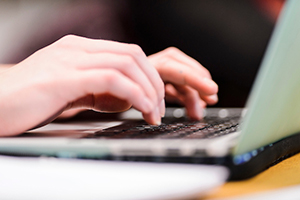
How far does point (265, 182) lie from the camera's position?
9.4 inches

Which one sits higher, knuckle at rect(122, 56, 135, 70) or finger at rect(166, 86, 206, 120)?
knuckle at rect(122, 56, 135, 70)

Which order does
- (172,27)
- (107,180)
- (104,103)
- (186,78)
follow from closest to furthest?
1. (107,180)
2. (104,103)
3. (186,78)
4. (172,27)

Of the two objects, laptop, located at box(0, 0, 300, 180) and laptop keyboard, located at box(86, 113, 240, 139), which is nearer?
laptop, located at box(0, 0, 300, 180)

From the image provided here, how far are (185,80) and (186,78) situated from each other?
1 cm

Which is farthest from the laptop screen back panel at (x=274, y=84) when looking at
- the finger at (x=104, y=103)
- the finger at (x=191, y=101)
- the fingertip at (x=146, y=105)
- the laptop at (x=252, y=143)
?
the finger at (x=191, y=101)

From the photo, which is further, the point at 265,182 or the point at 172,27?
the point at 172,27

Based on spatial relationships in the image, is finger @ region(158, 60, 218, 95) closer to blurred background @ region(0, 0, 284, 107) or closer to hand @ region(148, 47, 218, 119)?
hand @ region(148, 47, 218, 119)

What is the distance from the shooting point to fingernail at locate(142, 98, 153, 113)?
37 cm

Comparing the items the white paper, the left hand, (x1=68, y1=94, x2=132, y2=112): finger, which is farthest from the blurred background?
the white paper

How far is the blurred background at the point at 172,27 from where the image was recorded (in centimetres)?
139

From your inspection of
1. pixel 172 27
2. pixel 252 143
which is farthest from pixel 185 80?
pixel 172 27

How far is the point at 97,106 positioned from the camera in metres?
0.51

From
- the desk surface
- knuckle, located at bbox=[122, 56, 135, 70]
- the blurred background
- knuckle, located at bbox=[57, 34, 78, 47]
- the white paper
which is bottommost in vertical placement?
the desk surface

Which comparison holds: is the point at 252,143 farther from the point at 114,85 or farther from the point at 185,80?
the point at 185,80
